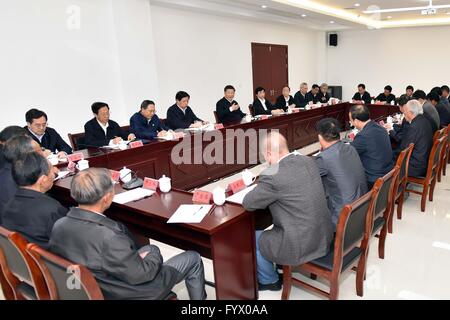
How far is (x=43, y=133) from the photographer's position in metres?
3.38

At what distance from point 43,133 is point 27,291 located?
2.12 m

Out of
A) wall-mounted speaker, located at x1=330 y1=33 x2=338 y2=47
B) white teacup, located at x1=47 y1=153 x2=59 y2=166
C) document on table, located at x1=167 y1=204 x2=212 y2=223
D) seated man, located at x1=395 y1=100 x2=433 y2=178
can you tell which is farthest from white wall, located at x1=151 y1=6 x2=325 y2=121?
document on table, located at x1=167 y1=204 x2=212 y2=223

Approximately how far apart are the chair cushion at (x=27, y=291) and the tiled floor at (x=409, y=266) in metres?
0.84

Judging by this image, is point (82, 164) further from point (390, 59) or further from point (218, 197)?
point (390, 59)

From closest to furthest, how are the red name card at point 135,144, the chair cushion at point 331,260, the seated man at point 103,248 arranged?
the seated man at point 103,248 → the chair cushion at point 331,260 → the red name card at point 135,144

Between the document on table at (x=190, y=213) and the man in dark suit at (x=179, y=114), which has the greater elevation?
the man in dark suit at (x=179, y=114)

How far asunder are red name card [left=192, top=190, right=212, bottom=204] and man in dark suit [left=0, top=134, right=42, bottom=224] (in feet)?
3.38

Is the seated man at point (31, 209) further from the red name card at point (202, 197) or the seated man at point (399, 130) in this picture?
the seated man at point (399, 130)

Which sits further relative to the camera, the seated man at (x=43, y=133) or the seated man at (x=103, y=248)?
the seated man at (x=43, y=133)

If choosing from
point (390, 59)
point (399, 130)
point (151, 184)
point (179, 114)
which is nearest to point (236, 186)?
point (151, 184)

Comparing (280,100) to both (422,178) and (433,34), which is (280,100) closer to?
(422,178)

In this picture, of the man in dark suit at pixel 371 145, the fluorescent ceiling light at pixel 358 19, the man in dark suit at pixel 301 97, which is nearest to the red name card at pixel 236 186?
the man in dark suit at pixel 371 145

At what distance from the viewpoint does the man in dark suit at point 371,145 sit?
2664 millimetres
